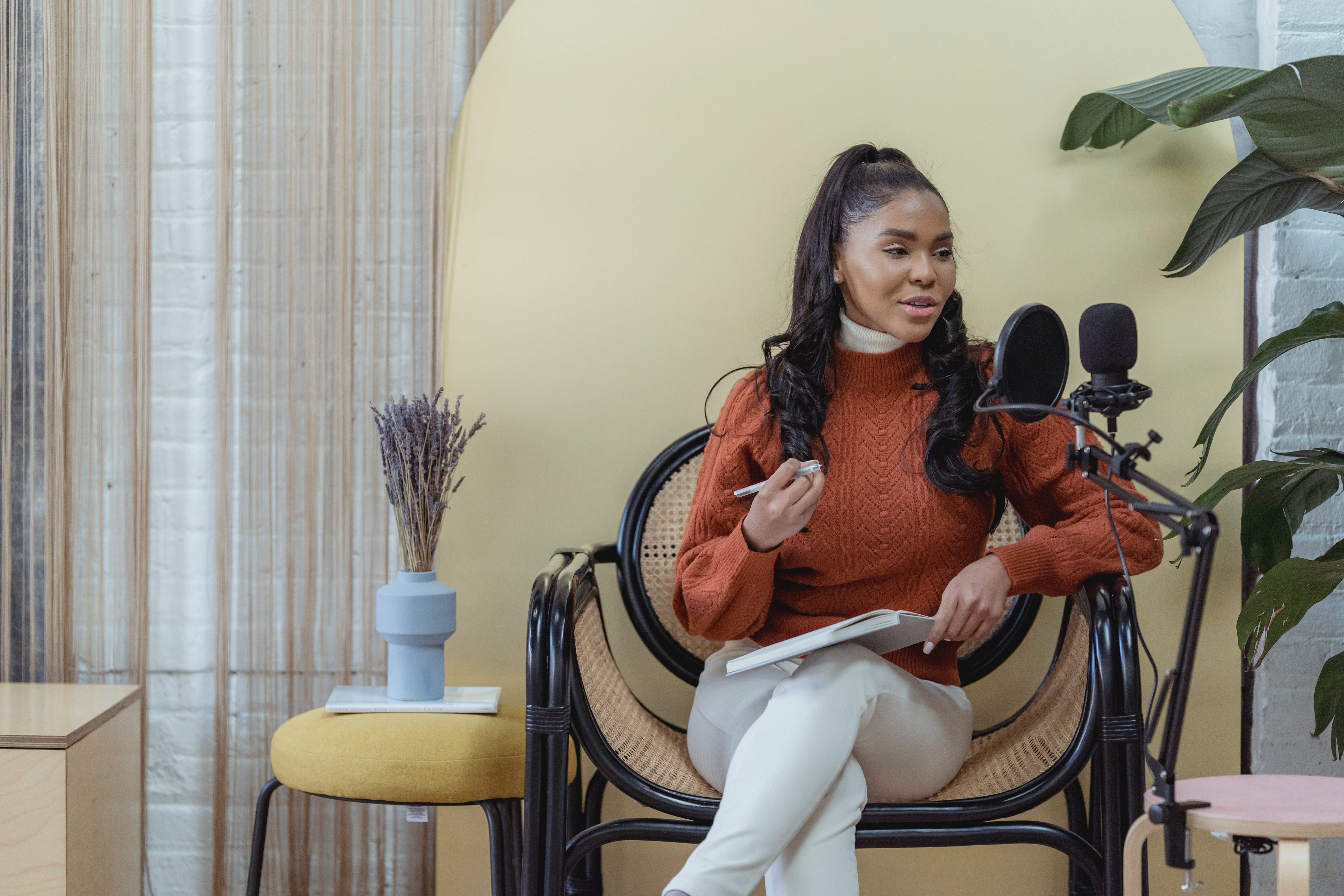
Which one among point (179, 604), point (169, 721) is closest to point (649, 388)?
point (179, 604)

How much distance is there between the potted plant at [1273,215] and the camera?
1.31m

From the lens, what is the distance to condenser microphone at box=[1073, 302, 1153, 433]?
0.91m

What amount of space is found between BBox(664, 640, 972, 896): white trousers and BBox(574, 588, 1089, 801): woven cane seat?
4 cm

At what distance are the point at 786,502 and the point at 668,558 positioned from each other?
0.49 meters

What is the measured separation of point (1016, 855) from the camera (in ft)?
5.73

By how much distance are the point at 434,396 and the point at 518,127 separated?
498 mm

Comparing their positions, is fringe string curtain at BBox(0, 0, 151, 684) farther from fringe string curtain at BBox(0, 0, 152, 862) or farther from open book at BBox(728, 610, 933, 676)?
open book at BBox(728, 610, 933, 676)

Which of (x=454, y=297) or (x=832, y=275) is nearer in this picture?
(x=832, y=275)

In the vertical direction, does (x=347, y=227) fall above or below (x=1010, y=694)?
above

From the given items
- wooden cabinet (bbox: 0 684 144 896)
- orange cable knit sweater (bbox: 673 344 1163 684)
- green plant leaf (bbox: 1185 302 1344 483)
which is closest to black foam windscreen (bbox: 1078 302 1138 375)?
orange cable knit sweater (bbox: 673 344 1163 684)

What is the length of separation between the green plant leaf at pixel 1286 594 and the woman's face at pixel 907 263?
567mm

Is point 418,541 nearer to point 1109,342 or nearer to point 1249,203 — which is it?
point 1109,342

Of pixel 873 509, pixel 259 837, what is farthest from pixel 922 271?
pixel 259 837

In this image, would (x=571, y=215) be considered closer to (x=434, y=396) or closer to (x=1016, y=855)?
(x=434, y=396)
